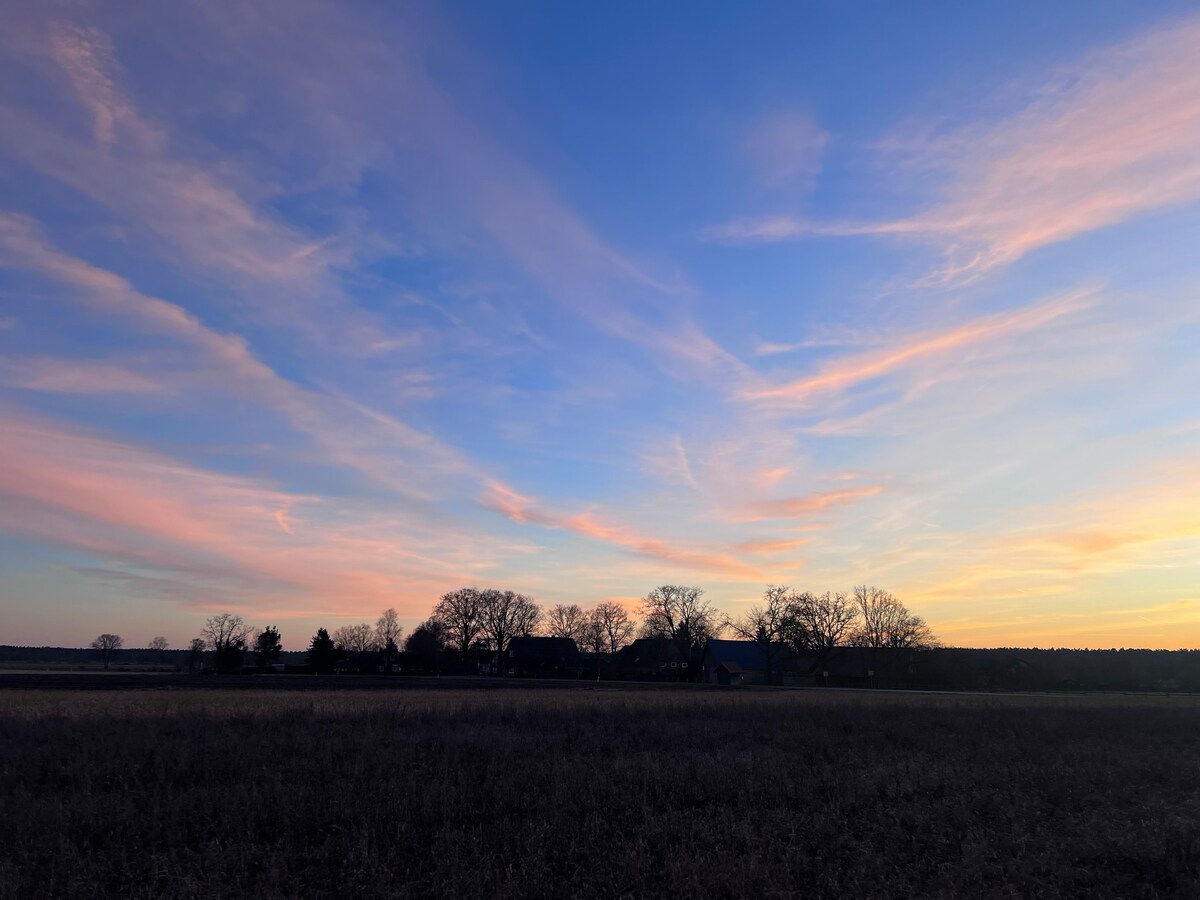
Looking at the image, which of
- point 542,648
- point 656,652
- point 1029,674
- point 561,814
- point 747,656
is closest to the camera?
point 561,814

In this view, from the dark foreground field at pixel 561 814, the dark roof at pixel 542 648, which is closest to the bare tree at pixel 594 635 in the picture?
the dark roof at pixel 542 648

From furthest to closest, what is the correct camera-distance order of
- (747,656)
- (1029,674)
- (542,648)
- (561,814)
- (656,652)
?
(542,648), (656,652), (747,656), (1029,674), (561,814)

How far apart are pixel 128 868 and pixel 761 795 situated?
11407 millimetres

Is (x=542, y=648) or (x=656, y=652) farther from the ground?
(x=542, y=648)

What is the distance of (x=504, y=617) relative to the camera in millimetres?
163250

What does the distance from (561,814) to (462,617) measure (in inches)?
5954

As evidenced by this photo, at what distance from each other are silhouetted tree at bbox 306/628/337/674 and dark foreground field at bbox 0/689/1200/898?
367 ft

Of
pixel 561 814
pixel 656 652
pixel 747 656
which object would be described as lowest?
pixel 561 814

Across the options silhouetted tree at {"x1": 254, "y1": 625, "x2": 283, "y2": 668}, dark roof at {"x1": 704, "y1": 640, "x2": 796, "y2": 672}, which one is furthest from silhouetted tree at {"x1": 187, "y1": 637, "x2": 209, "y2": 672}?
dark roof at {"x1": 704, "y1": 640, "x2": 796, "y2": 672}

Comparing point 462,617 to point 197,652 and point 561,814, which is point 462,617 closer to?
point 197,652

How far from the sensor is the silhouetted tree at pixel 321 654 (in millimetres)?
129250

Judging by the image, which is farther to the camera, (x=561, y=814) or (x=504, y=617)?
(x=504, y=617)

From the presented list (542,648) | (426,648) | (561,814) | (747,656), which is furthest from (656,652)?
(561,814)

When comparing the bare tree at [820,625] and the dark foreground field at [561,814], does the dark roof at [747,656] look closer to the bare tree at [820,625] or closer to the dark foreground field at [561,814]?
the bare tree at [820,625]
